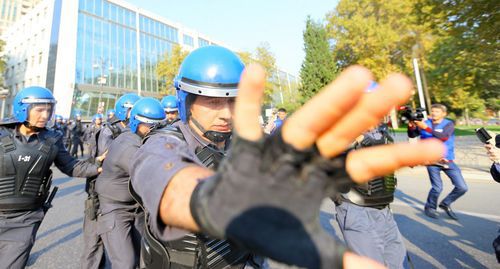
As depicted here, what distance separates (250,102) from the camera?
0.62 meters

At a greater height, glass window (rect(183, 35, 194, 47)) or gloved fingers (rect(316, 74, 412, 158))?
glass window (rect(183, 35, 194, 47))

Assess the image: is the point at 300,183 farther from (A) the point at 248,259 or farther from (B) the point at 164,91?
(B) the point at 164,91

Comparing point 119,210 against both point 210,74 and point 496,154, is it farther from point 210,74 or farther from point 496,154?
point 496,154

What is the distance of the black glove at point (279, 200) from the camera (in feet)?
1.99

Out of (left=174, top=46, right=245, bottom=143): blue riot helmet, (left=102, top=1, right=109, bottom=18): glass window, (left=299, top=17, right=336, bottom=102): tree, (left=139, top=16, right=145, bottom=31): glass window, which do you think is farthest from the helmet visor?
(left=139, top=16, right=145, bottom=31): glass window

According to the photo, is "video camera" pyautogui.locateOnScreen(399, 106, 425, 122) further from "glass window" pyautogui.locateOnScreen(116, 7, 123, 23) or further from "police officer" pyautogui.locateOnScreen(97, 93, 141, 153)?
"glass window" pyautogui.locateOnScreen(116, 7, 123, 23)

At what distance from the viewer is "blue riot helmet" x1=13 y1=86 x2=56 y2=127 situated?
112 inches

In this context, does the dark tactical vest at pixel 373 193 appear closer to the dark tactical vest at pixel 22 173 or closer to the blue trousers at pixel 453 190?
the dark tactical vest at pixel 22 173

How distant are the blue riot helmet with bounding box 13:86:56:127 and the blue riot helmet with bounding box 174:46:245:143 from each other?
2128mm

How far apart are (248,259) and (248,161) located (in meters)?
1.28

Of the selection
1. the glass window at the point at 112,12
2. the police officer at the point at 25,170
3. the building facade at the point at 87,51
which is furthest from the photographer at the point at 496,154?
the glass window at the point at 112,12

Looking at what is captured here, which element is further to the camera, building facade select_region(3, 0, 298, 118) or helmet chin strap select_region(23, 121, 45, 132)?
building facade select_region(3, 0, 298, 118)

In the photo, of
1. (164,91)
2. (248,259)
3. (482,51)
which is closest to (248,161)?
(248,259)

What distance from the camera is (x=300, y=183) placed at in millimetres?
634
